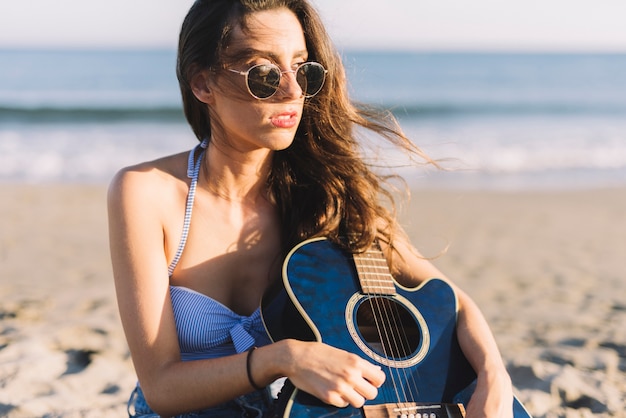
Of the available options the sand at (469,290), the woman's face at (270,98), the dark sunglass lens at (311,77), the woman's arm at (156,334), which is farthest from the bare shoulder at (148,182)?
the sand at (469,290)

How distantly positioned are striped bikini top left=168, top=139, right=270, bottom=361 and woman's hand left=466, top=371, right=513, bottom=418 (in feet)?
2.26

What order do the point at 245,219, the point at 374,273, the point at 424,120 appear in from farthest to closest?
the point at 424,120 → the point at 245,219 → the point at 374,273

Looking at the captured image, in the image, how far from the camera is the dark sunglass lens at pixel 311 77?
2.39 m

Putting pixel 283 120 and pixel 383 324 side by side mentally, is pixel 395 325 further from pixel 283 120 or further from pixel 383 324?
pixel 283 120

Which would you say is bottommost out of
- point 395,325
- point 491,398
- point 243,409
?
point 243,409

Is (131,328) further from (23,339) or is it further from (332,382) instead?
(23,339)

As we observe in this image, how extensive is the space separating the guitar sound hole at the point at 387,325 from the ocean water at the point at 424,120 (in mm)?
877

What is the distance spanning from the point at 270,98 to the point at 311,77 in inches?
6.8

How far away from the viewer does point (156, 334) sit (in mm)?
2195

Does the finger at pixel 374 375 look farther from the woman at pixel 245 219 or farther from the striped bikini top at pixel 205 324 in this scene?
the striped bikini top at pixel 205 324

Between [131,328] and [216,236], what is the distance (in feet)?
1.49

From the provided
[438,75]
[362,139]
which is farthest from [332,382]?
[438,75]

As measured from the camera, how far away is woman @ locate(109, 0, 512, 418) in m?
2.16

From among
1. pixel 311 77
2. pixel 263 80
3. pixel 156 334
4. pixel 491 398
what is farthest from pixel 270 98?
pixel 491 398
